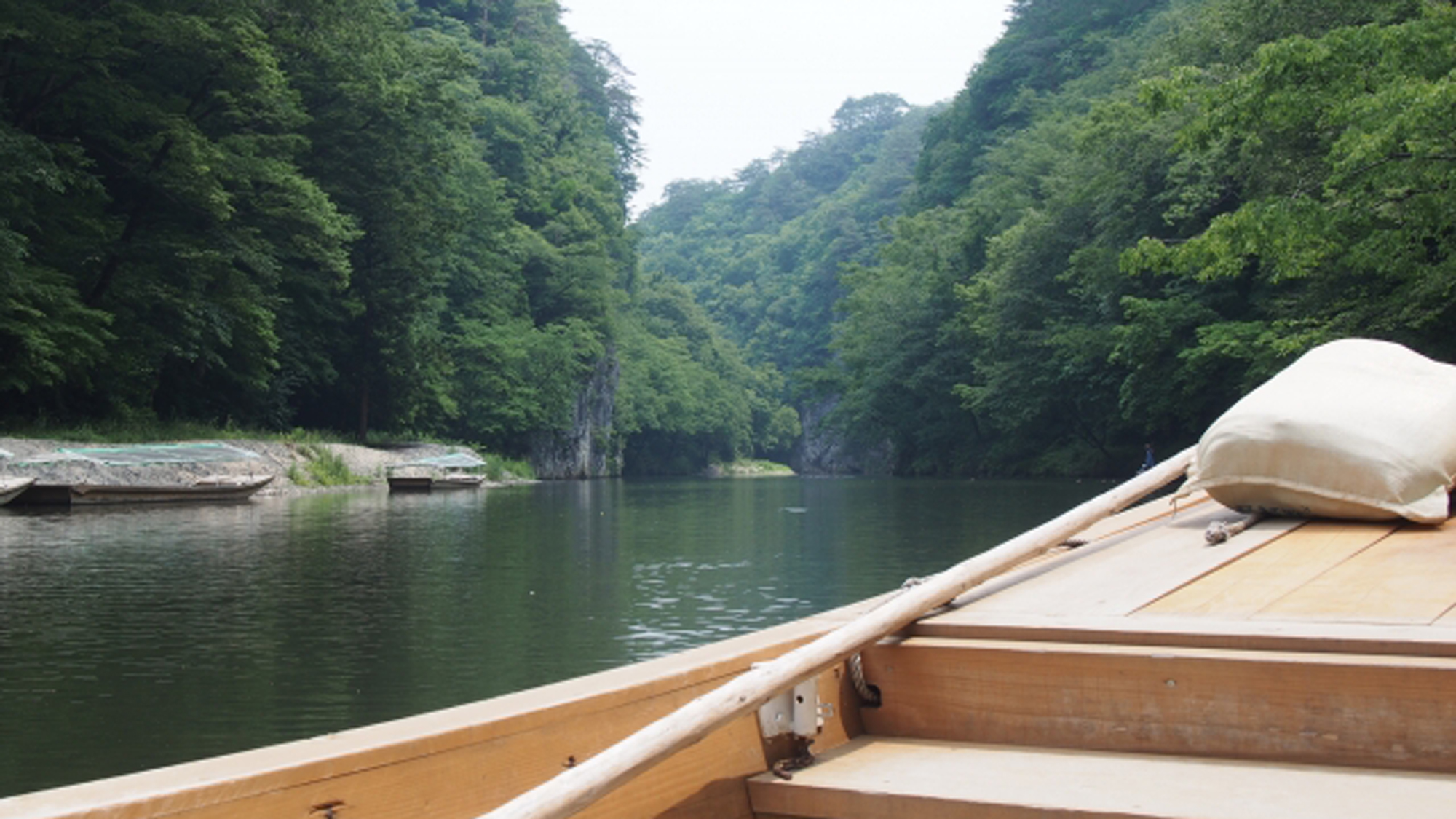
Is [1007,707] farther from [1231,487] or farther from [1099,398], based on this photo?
[1099,398]

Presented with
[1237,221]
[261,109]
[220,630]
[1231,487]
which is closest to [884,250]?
[261,109]

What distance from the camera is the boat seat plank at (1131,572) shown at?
2.94 metres

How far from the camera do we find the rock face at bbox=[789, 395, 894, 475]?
76500 mm

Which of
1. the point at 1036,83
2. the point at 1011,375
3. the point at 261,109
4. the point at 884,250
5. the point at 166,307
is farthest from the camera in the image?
the point at 1036,83

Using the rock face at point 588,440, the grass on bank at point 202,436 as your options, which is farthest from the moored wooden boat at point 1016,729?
the rock face at point 588,440

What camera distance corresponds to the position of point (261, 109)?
3188cm

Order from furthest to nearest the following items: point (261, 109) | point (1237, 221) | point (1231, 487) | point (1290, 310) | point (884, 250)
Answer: point (884, 250) < point (261, 109) < point (1290, 310) < point (1237, 221) < point (1231, 487)

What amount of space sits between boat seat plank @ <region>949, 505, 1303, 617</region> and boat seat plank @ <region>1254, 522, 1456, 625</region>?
0.91 ft

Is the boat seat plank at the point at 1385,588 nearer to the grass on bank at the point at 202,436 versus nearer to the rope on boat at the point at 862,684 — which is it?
the rope on boat at the point at 862,684

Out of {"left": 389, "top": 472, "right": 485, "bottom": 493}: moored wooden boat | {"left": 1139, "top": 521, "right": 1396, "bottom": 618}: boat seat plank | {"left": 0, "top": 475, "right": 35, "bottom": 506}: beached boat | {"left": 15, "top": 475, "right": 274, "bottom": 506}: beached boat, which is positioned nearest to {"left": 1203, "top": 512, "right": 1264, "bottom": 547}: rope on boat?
{"left": 1139, "top": 521, "right": 1396, "bottom": 618}: boat seat plank

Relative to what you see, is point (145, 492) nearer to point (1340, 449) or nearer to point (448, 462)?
point (448, 462)

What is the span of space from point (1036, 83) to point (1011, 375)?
30230mm

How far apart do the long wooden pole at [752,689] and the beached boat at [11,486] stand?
21006 mm

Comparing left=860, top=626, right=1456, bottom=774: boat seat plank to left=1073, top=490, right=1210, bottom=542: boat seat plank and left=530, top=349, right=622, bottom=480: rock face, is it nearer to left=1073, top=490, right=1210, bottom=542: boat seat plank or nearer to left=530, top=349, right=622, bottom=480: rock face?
left=1073, top=490, right=1210, bottom=542: boat seat plank
